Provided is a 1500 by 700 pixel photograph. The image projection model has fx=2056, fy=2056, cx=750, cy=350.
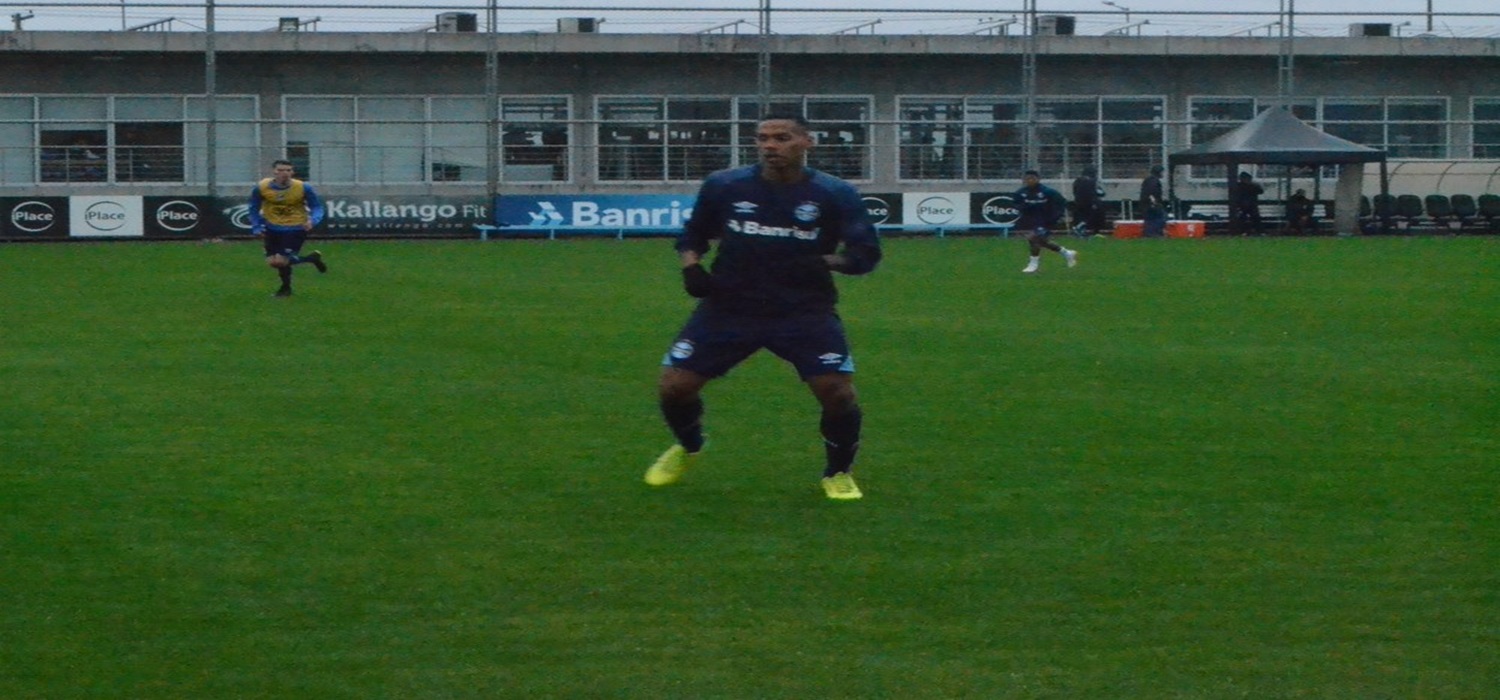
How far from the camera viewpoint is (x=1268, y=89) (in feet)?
156

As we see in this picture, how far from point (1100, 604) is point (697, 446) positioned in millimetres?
2835

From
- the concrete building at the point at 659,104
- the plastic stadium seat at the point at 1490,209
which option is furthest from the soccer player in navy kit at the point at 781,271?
the plastic stadium seat at the point at 1490,209

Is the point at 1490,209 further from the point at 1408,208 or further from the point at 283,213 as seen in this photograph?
the point at 283,213

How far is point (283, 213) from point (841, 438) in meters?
14.4

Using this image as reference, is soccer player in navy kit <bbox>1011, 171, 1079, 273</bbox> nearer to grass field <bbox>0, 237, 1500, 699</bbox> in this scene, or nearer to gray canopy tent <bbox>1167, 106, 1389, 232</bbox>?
grass field <bbox>0, 237, 1500, 699</bbox>

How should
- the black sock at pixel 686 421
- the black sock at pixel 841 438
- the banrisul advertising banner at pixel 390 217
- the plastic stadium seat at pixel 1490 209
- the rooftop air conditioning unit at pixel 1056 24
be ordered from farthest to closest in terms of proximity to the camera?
the rooftop air conditioning unit at pixel 1056 24 < the plastic stadium seat at pixel 1490 209 < the banrisul advertising banner at pixel 390 217 < the black sock at pixel 686 421 < the black sock at pixel 841 438

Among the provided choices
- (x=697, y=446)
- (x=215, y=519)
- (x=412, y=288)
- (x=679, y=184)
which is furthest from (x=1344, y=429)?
(x=679, y=184)

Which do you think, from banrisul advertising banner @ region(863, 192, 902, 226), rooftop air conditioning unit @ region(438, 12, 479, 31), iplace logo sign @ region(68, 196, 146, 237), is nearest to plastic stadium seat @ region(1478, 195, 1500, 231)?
banrisul advertising banner @ region(863, 192, 902, 226)

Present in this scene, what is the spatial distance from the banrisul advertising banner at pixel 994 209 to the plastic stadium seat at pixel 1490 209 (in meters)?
9.92

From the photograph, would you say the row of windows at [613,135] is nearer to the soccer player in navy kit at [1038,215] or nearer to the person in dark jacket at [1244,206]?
the person in dark jacket at [1244,206]

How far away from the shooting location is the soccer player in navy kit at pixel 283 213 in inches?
851

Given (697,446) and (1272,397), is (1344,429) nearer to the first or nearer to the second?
(1272,397)

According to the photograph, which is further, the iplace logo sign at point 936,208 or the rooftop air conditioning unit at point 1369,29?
the rooftop air conditioning unit at point 1369,29

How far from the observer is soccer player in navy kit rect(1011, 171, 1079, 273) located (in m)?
26.4
